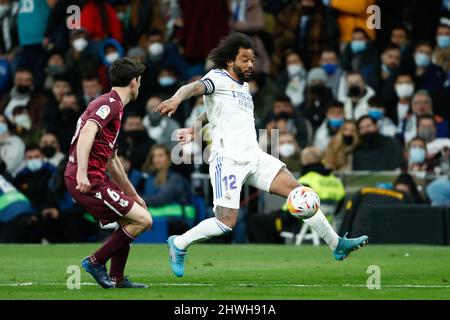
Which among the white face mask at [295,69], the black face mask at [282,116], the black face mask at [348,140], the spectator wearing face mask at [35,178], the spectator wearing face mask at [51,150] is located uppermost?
the white face mask at [295,69]

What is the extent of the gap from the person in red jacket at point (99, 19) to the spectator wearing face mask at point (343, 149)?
5275 millimetres

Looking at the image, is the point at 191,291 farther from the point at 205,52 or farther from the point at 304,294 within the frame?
the point at 205,52

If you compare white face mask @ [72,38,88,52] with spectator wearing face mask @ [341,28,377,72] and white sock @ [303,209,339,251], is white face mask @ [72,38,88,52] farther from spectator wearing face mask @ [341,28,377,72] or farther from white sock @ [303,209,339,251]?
white sock @ [303,209,339,251]

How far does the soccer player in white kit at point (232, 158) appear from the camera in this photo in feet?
40.7

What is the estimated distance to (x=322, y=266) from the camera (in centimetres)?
1480

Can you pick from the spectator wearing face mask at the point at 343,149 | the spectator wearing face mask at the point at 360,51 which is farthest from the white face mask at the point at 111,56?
the spectator wearing face mask at the point at 343,149

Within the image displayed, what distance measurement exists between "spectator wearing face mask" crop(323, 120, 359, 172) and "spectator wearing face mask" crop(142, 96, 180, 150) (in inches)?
107

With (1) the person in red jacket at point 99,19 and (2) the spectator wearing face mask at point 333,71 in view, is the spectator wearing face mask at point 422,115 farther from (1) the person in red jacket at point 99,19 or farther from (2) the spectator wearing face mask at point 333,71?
(1) the person in red jacket at point 99,19

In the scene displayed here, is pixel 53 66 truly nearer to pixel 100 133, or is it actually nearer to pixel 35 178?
pixel 35 178

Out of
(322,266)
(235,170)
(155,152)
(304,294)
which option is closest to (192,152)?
(155,152)

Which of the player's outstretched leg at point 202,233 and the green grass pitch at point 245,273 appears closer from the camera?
the green grass pitch at point 245,273

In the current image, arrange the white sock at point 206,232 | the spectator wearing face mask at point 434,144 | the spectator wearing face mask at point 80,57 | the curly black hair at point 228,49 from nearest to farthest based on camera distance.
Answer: the white sock at point 206,232, the curly black hair at point 228,49, the spectator wearing face mask at point 434,144, the spectator wearing face mask at point 80,57

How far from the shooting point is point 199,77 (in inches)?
896

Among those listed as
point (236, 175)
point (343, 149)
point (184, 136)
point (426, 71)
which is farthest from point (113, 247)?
point (426, 71)
